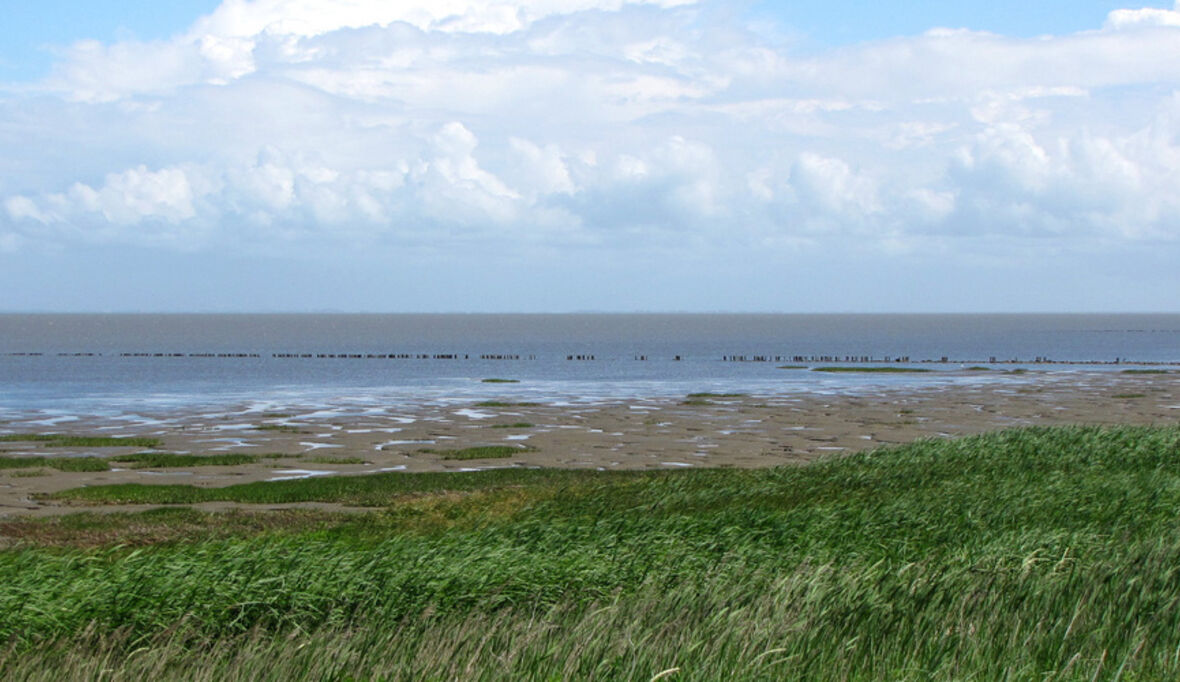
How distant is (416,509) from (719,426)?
2666 centimetres

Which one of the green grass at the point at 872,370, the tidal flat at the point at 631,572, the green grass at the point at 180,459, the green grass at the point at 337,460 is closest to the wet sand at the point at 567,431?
the green grass at the point at 337,460

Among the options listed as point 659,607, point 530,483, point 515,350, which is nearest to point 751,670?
point 659,607

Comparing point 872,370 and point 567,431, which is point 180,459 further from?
point 872,370

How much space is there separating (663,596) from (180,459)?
28733mm

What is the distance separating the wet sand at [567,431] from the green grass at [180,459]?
64cm

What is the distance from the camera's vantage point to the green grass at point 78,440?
42.7m

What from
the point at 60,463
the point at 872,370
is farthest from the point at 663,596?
the point at 872,370

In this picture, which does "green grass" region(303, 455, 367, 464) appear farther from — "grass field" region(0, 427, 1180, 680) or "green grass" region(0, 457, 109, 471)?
"grass field" region(0, 427, 1180, 680)

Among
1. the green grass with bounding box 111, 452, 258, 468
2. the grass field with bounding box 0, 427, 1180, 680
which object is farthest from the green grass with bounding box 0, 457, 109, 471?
the grass field with bounding box 0, 427, 1180, 680

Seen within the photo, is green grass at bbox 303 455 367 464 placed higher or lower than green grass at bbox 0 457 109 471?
lower

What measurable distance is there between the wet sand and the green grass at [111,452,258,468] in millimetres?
644

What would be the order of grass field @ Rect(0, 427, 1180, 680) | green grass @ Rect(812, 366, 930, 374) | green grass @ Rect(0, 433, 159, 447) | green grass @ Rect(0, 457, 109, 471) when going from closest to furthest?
1. grass field @ Rect(0, 427, 1180, 680)
2. green grass @ Rect(0, 457, 109, 471)
3. green grass @ Rect(0, 433, 159, 447)
4. green grass @ Rect(812, 366, 930, 374)

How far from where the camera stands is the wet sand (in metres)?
36.7

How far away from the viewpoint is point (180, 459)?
38062 mm
